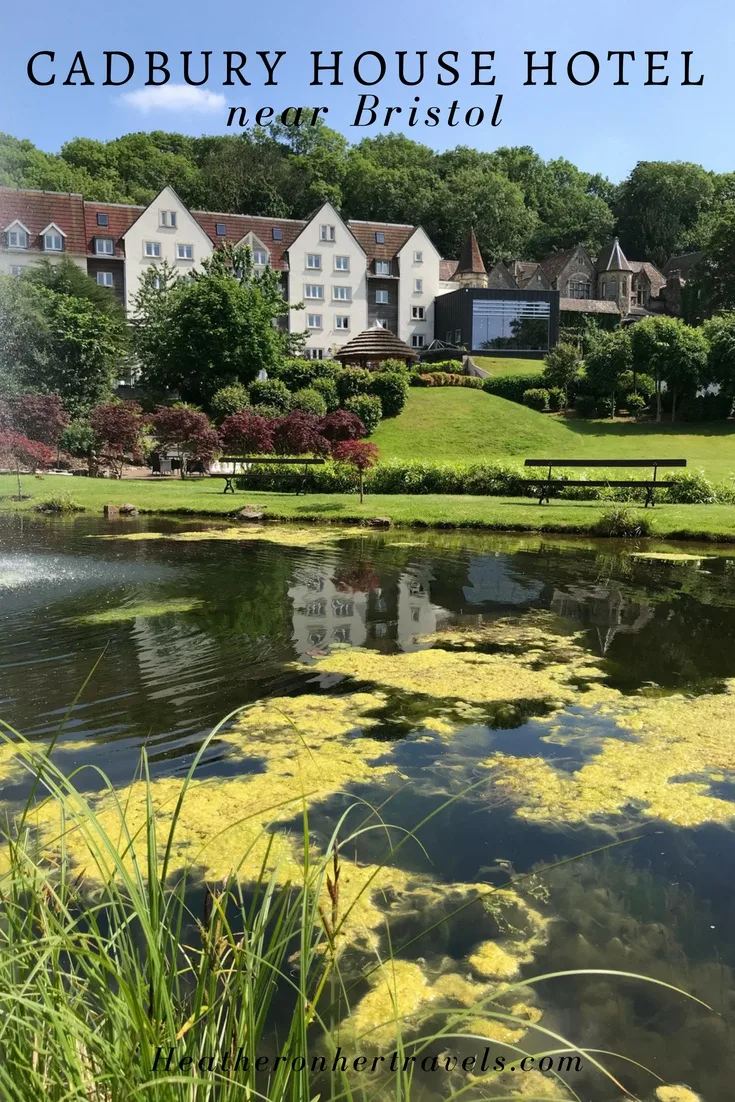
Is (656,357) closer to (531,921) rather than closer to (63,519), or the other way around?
(63,519)

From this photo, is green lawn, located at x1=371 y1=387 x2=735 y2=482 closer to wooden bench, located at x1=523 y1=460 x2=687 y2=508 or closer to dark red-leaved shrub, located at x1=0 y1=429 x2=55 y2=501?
wooden bench, located at x1=523 y1=460 x2=687 y2=508

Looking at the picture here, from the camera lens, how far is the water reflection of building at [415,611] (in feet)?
30.8

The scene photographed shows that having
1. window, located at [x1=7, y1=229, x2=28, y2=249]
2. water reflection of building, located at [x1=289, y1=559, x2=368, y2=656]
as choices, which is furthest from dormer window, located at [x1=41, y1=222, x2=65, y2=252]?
water reflection of building, located at [x1=289, y1=559, x2=368, y2=656]

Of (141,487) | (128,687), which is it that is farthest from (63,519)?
(128,687)

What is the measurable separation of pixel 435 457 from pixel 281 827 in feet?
105

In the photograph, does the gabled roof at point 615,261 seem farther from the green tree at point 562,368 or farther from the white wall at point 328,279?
the green tree at point 562,368

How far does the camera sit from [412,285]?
6569 cm

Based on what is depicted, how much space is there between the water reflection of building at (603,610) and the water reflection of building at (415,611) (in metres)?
1.75

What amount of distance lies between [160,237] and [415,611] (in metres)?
53.9

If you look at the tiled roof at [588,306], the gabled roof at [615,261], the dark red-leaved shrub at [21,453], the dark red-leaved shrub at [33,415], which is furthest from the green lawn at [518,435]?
the gabled roof at [615,261]

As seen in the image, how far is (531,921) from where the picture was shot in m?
4.06

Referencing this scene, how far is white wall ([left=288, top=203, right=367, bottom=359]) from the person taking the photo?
61.3 meters

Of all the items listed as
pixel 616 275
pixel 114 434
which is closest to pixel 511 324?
pixel 616 275

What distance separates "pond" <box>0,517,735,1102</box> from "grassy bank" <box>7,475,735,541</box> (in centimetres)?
542
